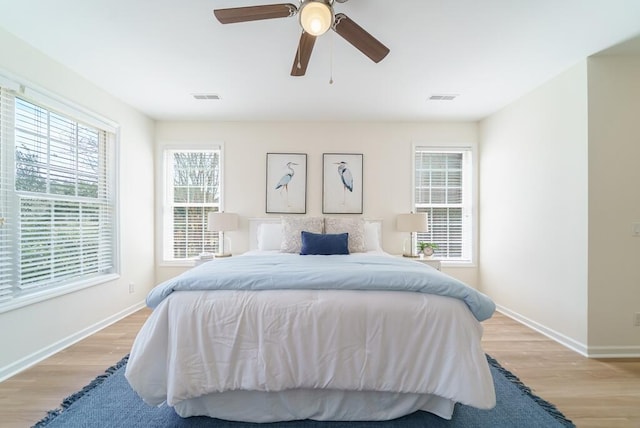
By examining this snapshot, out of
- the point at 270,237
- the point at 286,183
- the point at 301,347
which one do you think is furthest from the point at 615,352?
the point at 286,183

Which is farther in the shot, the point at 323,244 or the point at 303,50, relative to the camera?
the point at 323,244

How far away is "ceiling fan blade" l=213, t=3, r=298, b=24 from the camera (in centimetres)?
158

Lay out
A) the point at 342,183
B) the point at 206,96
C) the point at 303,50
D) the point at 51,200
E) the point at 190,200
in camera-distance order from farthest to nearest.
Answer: the point at 190,200, the point at 342,183, the point at 206,96, the point at 51,200, the point at 303,50

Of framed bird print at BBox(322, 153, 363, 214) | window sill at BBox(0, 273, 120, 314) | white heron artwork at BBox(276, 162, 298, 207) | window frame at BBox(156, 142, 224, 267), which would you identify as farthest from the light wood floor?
white heron artwork at BBox(276, 162, 298, 207)

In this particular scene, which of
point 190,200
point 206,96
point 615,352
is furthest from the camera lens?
point 190,200

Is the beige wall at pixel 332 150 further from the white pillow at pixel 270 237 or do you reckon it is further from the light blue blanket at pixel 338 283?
the light blue blanket at pixel 338 283

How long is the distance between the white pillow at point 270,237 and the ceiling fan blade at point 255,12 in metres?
2.39

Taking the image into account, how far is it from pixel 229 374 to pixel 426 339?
106cm

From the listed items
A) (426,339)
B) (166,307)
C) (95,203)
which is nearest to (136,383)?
(166,307)

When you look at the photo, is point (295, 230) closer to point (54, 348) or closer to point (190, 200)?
point (190, 200)

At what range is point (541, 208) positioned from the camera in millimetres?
2982

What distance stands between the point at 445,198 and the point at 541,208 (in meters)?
1.30

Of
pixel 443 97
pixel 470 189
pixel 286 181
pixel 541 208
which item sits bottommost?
pixel 541 208

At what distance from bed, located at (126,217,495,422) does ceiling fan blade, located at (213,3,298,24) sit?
146 cm
